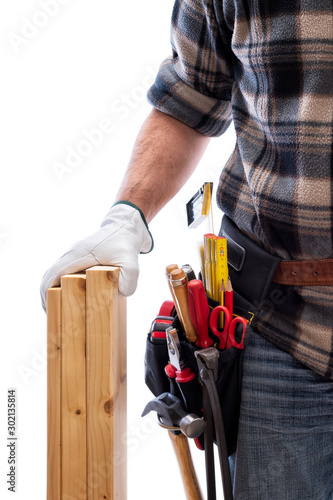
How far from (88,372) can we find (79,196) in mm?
924

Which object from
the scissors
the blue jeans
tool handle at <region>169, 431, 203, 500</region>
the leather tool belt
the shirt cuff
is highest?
the shirt cuff

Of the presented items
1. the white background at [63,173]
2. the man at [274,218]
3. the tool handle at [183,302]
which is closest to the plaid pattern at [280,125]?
the man at [274,218]

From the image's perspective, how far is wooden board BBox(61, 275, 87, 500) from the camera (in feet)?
2.08

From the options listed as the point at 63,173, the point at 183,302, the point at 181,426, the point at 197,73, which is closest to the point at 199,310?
the point at 183,302

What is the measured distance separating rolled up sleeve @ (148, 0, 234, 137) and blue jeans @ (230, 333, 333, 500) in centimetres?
41

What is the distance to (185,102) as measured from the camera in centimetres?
79

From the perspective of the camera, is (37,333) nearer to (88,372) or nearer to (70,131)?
(70,131)

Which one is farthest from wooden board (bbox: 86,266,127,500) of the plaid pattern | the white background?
the white background

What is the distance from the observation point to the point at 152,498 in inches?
53.2

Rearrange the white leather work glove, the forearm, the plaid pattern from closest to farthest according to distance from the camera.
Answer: the plaid pattern < the white leather work glove < the forearm

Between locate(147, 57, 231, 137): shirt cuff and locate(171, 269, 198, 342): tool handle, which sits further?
locate(147, 57, 231, 137): shirt cuff

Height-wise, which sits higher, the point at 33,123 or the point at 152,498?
the point at 33,123

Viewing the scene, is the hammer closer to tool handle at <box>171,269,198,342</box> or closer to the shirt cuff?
tool handle at <box>171,269,198,342</box>

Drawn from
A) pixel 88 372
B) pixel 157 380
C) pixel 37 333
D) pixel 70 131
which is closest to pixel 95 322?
pixel 88 372
